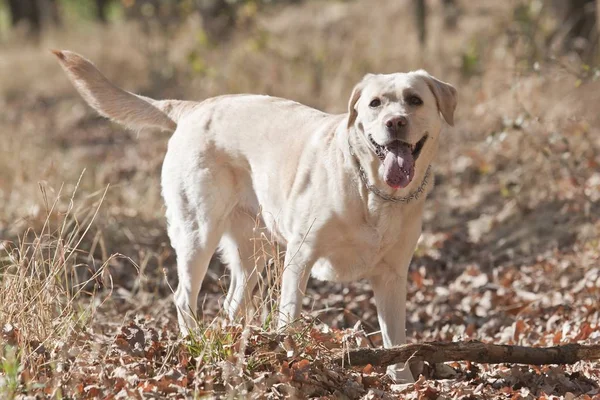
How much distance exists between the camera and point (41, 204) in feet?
23.5

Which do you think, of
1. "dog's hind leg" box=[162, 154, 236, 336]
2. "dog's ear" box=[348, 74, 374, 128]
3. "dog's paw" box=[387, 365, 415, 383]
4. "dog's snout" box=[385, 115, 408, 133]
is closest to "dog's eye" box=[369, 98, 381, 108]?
"dog's ear" box=[348, 74, 374, 128]

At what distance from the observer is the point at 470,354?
406 centimetres

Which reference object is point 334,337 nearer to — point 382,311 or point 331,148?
point 382,311

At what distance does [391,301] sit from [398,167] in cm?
88

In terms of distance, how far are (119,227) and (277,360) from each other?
388cm

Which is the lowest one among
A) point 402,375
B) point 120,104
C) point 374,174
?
point 402,375

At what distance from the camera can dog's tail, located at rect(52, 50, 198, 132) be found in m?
5.36

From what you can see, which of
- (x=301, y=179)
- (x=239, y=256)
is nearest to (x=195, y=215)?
(x=239, y=256)

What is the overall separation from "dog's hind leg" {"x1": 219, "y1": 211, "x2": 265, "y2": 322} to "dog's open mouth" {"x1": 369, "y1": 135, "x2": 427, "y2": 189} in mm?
1285

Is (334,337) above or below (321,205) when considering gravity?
below

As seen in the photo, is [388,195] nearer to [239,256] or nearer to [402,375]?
[402,375]

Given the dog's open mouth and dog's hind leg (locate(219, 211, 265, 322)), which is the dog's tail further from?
the dog's open mouth

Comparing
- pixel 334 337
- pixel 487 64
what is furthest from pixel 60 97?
pixel 334 337

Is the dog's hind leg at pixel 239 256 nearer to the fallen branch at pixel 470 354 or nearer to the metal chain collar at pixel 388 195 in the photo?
the metal chain collar at pixel 388 195
